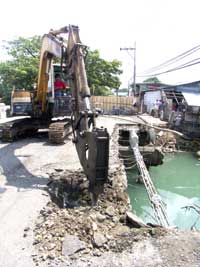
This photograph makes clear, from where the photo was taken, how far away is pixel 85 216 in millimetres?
4273

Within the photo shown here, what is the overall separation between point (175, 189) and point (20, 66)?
19064 millimetres

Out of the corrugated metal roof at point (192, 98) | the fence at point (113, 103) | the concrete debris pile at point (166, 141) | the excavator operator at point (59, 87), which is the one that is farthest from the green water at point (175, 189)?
the fence at point (113, 103)

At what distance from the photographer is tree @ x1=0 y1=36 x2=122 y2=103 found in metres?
24.7

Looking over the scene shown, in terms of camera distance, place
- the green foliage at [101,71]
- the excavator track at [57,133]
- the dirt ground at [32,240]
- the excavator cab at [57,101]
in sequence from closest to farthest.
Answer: the dirt ground at [32,240] → the excavator track at [57,133] → the excavator cab at [57,101] → the green foliage at [101,71]

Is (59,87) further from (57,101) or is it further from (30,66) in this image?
(30,66)

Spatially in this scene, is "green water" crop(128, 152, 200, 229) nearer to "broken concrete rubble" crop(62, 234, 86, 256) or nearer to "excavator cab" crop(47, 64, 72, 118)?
"broken concrete rubble" crop(62, 234, 86, 256)

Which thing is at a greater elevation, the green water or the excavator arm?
the excavator arm

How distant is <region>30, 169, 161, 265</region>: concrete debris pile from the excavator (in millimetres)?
524

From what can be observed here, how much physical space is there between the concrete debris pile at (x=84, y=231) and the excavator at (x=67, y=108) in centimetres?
52

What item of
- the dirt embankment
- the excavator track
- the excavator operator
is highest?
the excavator operator

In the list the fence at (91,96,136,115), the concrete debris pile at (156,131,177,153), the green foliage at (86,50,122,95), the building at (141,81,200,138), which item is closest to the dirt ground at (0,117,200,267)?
the concrete debris pile at (156,131,177,153)

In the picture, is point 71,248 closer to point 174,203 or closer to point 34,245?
point 34,245

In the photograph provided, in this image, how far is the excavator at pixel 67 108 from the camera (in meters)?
4.73

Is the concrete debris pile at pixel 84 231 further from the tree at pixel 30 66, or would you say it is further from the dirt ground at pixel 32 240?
the tree at pixel 30 66
